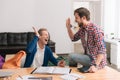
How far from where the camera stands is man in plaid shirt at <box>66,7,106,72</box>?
2732 mm

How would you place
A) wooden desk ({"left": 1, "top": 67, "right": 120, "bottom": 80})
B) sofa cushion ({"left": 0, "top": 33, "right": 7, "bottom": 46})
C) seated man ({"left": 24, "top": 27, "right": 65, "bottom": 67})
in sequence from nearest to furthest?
wooden desk ({"left": 1, "top": 67, "right": 120, "bottom": 80})
seated man ({"left": 24, "top": 27, "right": 65, "bottom": 67})
sofa cushion ({"left": 0, "top": 33, "right": 7, "bottom": 46})

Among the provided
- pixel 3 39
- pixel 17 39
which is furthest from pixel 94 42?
pixel 3 39

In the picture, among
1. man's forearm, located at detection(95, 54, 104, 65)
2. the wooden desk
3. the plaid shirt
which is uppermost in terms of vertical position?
the plaid shirt

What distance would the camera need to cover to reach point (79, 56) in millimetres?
2953

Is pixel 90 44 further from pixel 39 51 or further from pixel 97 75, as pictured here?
pixel 39 51

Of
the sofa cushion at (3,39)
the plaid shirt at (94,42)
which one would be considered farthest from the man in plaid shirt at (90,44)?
the sofa cushion at (3,39)

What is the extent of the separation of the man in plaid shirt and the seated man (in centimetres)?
44

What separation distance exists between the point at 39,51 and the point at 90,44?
840mm

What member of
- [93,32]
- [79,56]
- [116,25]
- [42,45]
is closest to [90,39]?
[93,32]

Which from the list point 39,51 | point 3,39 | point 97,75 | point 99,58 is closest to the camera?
point 97,75

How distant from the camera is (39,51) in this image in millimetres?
3309

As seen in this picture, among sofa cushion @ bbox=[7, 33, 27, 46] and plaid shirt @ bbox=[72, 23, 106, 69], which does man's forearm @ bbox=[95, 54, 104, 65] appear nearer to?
plaid shirt @ bbox=[72, 23, 106, 69]

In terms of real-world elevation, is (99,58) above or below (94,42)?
below

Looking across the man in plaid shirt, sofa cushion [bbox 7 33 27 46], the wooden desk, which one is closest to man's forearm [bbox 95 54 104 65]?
the man in plaid shirt
